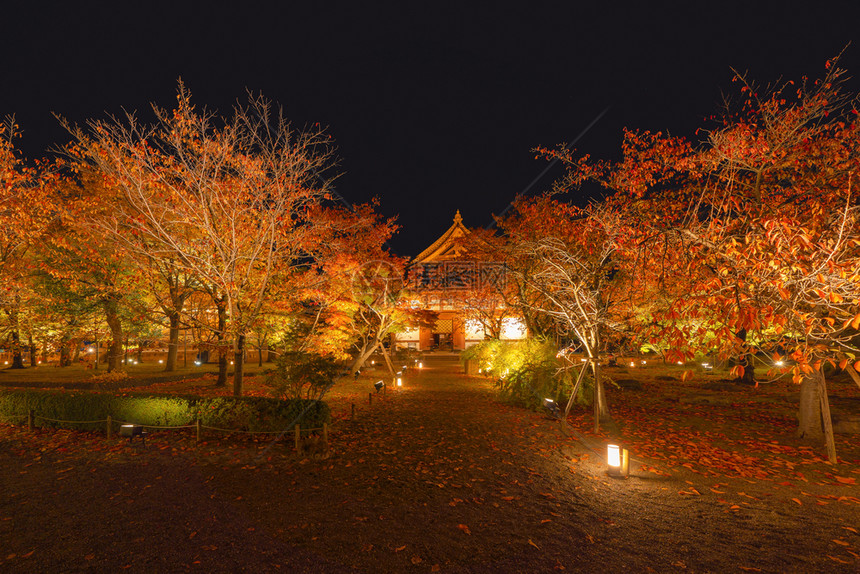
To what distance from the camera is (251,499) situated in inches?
236

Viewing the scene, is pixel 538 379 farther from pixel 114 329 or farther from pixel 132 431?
pixel 114 329

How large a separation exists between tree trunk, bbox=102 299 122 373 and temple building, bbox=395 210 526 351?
1420 cm

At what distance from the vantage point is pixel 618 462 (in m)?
7.34

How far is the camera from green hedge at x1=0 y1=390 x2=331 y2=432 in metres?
9.13

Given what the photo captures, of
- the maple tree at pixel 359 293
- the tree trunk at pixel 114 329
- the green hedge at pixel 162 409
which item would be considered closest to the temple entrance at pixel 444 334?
the maple tree at pixel 359 293

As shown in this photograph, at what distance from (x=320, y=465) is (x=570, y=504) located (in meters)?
4.51

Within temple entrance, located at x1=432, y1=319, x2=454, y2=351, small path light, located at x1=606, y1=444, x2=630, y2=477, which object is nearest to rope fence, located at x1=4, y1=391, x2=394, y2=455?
small path light, located at x1=606, y1=444, x2=630, y2=477

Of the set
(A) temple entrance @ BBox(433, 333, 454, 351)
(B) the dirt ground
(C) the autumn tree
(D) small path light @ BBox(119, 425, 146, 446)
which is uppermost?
(C) the autumn tree

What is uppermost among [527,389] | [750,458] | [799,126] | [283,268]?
[799,126]

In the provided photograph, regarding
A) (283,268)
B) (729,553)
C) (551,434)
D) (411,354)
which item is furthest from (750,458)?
(411,354)

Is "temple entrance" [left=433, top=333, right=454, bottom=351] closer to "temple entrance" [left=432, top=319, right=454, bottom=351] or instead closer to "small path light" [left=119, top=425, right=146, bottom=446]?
"temple entrance" [left=432, top=319, right=454, bottom=351]

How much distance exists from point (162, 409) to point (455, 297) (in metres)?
19.0

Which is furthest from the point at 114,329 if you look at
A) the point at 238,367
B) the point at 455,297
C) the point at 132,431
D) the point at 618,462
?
the point at 618,462

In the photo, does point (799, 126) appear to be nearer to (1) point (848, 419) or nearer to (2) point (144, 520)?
(1) point (848, 419)
